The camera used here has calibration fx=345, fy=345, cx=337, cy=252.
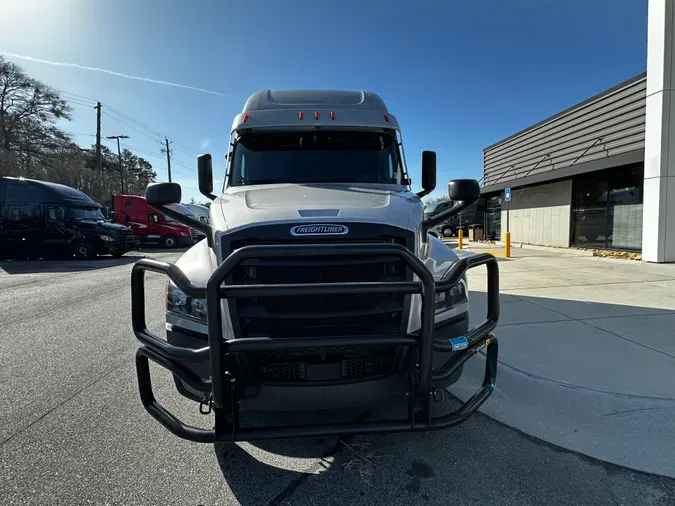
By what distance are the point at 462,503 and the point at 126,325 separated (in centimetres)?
529

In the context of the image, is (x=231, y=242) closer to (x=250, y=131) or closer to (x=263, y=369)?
(x=263, y=369)

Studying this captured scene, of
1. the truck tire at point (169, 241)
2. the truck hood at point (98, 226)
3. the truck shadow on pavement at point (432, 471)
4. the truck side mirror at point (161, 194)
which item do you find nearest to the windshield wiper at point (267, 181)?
the truck side mirror at point (161, 194)

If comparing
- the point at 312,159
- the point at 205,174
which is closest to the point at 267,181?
the point at 312,159

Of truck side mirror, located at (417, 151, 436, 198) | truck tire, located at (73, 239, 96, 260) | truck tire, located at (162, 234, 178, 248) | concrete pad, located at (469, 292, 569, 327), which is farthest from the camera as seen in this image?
truck tire, located at (162, 234, 178, 248)

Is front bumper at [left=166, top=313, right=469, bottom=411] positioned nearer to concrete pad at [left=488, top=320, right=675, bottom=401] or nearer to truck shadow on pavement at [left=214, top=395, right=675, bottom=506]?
truck shadow on pavement at [left=214, top=395, right=675, bottom=506]

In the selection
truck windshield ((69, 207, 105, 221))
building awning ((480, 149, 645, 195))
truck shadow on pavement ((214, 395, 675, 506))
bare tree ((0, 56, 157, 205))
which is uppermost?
bare tree ((0, 56, 157, 205))

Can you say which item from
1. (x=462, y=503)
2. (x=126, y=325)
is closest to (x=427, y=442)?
(x=462, y=503)

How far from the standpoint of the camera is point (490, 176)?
885 inches

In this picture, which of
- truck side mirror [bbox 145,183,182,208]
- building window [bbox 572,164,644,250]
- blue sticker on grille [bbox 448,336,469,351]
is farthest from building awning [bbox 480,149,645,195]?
truck side mirror [bbox 145,183,182,208]

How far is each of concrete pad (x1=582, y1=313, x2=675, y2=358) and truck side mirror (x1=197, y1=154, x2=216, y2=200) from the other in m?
5.15

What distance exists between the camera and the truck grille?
1.96 meters

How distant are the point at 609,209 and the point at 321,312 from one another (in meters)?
15.6

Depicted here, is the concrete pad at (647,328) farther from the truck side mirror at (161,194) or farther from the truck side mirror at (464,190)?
the truck side mirror at (161,194)

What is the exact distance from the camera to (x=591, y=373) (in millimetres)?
3299
